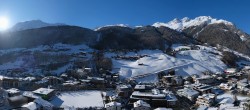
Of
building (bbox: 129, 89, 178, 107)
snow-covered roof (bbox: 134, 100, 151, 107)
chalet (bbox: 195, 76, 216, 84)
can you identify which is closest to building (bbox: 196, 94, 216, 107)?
building (bbox: 129, 89, 178, 107)

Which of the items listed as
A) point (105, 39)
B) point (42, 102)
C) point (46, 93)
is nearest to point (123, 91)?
point (46, 93)

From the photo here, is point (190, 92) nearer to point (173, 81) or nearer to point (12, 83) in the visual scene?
point (173, 81)

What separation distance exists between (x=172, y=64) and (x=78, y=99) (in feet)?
135

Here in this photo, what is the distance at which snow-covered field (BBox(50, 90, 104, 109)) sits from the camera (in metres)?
38.7

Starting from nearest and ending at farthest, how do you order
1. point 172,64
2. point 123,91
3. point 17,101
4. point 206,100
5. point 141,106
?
point 141,106
point 17,101
point 206,100
point 123,91
point 172,64

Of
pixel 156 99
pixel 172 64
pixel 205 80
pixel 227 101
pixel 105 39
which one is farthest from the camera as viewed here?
pixel 105 39

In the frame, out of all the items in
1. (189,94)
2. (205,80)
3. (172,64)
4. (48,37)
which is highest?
(48,37)

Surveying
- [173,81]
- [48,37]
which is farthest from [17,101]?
[48,37]

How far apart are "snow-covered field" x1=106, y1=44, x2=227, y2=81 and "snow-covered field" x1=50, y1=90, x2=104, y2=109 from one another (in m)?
22.0

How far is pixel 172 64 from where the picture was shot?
7794 centimetres

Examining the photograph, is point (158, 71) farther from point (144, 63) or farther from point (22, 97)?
point (22, 97)

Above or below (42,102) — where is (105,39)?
above

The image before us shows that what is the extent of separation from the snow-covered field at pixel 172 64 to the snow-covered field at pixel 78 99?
22.0m

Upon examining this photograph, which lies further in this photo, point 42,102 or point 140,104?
point 140,104
